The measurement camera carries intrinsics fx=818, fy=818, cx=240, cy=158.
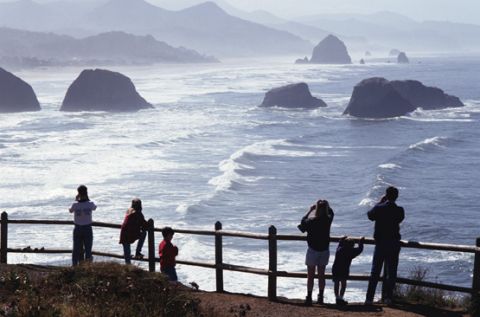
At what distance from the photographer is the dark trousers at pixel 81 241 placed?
14.8 m

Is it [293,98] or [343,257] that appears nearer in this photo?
[343,257]

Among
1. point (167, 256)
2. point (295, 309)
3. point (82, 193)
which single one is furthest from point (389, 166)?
point (295, 309)

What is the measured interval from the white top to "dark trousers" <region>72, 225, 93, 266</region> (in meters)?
0.13

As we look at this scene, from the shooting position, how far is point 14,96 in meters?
111

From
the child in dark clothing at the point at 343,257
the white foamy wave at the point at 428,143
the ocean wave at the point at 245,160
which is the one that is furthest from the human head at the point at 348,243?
the white foamy wave at the point at 428,143

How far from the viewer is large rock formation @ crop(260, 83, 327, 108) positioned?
109438mm

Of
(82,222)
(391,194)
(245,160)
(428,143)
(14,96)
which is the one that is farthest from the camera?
(14,96)

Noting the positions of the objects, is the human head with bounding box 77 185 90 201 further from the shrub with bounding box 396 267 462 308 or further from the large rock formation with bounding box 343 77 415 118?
the large rock formation with bounding box 343 77 415 118

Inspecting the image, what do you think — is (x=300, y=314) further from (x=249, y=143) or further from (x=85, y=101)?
(x=85, y=101)

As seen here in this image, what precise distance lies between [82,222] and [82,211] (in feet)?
0.76

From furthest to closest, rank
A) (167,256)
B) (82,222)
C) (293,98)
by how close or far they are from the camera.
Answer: (293,98), (82,222), (167,256)

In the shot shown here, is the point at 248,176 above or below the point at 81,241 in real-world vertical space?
below

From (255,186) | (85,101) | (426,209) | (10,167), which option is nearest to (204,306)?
(426,209)

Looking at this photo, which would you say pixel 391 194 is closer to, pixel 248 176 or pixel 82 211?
pixel 82 211
